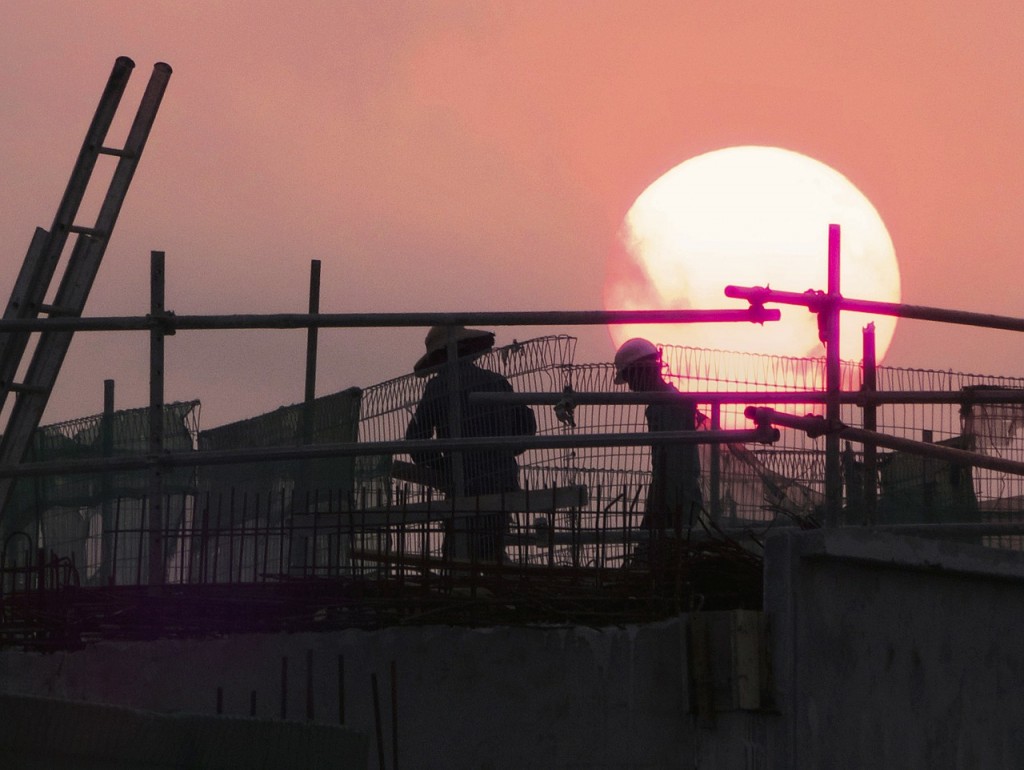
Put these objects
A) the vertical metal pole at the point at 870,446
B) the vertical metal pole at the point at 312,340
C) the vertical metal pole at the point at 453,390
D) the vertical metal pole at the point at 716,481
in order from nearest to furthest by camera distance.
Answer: the vertical metal pole at the point at 870,446, the vertical metal pole at the point at 716,481, the vertical metal pole at the point at 453,390, the vertical metal pole at the point at 312,340

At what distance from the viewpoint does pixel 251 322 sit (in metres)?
7.02

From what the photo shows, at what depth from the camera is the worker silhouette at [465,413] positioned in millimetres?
10859

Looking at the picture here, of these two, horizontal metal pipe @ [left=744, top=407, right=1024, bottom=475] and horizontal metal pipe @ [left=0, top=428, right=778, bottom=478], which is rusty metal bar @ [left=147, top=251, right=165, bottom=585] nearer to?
horizontal metal pipe @ [left=0, top=428, right=778, bottom=478]

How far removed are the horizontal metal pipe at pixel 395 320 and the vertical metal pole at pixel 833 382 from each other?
0.21m

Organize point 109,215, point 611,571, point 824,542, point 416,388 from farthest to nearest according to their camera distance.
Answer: point 416,388 → point 109,215 → point 611,571 → point 824,542

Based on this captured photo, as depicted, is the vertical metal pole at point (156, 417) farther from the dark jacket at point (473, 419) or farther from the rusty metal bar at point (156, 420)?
the dark jacket at point (473, 419)

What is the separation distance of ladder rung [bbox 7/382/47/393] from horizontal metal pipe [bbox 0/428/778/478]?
87.4 inches

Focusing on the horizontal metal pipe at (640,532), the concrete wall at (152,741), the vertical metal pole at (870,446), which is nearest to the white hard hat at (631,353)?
the vertical metal pole at (870,446)

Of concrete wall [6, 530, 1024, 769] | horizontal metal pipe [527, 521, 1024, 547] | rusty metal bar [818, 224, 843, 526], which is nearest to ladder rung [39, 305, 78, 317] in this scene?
concrete wall [6, 530, 1024, 769]

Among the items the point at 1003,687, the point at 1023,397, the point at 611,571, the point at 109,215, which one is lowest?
the point at 1003,687

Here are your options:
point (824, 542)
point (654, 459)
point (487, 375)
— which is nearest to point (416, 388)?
point (487, 375)

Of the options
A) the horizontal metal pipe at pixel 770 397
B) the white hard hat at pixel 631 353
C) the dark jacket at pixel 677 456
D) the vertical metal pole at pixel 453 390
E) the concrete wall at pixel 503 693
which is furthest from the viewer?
the vertical metal pole at pixel 453 390

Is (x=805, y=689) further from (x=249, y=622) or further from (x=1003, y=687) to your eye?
(x=249, y=622)

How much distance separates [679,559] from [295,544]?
317 cm
